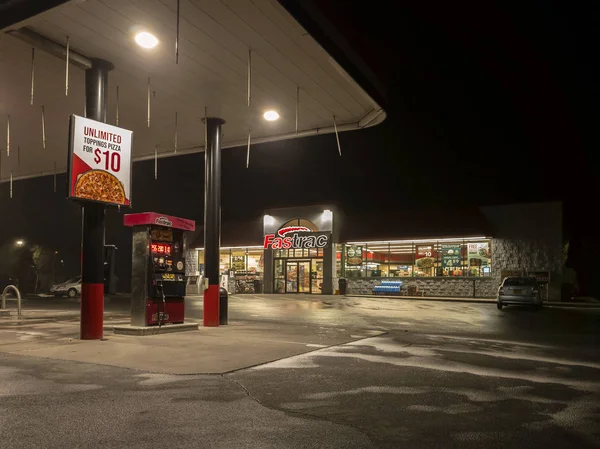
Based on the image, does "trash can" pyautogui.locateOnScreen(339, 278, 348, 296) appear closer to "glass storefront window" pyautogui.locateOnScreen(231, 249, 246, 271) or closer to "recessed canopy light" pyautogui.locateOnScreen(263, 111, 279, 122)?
"glass storefront window" pyautogui.locateOnScreen(231, 249, 246, 271)

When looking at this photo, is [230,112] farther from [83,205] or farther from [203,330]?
[203,330]

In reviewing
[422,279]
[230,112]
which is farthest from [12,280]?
[230,112]

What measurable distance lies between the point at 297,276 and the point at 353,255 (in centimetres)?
443

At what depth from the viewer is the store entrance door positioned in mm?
38656

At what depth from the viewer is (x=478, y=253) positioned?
3431 centimetres

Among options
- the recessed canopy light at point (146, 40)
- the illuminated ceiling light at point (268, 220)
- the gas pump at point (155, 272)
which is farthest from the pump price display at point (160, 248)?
the illuminated ceiling light at point (268, 220)

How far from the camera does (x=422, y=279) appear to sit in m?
36.0

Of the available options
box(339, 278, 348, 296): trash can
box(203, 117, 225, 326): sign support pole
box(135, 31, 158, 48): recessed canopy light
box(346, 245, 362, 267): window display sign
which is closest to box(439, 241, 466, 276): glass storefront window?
box(346, 245, 362, 267): window display sign

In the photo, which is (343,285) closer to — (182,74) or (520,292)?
(520,292)

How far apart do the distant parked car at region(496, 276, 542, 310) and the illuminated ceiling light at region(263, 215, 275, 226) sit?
65.5ft

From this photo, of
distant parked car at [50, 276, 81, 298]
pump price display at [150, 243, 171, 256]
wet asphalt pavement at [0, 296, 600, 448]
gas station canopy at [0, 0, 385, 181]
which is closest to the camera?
wet asphalt pavement at [0, 296, 600, 448]

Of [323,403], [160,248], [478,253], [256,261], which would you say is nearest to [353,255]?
[256,261]

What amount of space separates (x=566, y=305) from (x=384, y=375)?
24.6 m

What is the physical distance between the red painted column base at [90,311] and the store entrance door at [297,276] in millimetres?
27854
